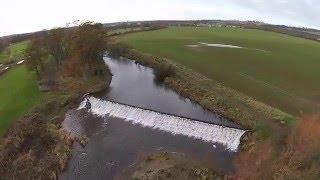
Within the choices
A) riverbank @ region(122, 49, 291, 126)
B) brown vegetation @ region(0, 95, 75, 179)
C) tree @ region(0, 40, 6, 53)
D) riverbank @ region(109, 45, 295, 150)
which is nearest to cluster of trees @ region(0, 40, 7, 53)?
tree @ region(0, 40, 6, 53)

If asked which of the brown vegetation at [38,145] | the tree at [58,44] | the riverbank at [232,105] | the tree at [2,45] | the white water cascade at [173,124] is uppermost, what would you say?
the tree at [58,44]

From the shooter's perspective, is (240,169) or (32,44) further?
(32,44)

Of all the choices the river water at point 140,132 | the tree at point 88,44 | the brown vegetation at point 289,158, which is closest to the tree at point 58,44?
the tree at point 88,44

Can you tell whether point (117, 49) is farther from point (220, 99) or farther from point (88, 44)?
point (220, 99)

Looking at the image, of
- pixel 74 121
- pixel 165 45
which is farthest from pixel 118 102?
pixel 165 45

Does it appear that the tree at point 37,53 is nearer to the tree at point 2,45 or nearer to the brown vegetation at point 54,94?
the brown vegetation at point 54,94

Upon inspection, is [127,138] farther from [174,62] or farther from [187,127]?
[174,62]

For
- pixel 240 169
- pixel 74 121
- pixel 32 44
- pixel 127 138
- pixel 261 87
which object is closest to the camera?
pixel 240 169
